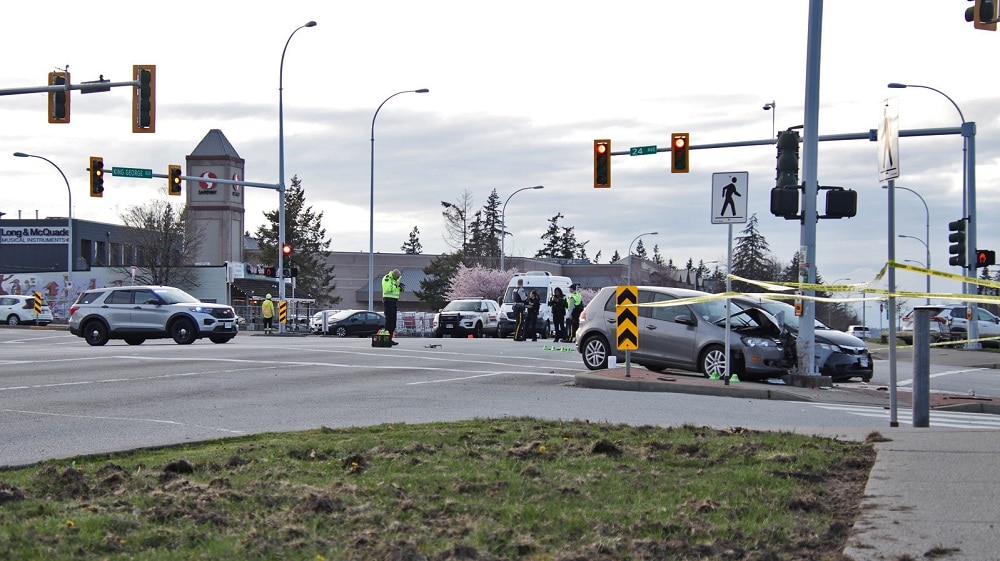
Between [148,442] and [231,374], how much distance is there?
26.6 feet

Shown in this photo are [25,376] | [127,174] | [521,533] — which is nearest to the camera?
[521,533]

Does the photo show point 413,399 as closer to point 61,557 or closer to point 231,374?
point 231,374

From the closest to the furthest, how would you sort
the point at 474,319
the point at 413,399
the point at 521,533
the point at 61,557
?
1. the point at 61,557
2. the point at 521,533
3. the point at 413,399
4. the point at 474,319

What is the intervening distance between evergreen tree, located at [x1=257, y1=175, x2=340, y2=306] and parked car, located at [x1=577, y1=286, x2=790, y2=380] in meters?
83.1

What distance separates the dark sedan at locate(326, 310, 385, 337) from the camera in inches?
1935

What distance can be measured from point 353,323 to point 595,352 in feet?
101

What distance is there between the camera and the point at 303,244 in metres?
107

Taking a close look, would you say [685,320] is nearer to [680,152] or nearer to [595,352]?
[595,352]

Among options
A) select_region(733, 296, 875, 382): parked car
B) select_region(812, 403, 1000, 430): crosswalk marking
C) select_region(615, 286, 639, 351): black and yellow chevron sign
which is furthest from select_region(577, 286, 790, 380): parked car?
select_region(812, 403, 1000, 430): crosswalk marking

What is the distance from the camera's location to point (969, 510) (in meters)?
6.02

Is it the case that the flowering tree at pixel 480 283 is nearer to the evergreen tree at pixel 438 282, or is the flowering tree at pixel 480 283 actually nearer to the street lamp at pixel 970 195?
the evergreen tree at pixel 438 282

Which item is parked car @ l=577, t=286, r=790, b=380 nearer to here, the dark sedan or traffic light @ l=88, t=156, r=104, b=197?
traffic light @ l=88, t=156, r=104, b=197

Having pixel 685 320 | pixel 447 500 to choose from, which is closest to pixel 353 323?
pixel 685 320

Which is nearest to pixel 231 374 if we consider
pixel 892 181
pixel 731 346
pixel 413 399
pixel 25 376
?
pixel 25 376
